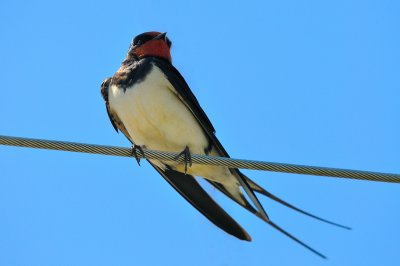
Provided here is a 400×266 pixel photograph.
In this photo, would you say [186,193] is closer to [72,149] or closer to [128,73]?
[128,73]

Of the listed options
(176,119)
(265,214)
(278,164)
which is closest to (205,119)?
(176,119)

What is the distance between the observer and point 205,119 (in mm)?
4832

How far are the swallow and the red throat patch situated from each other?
31 cm

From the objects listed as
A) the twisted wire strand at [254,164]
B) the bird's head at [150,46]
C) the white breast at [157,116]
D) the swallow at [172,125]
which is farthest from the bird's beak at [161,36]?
the twisted wire strand at [254,164]

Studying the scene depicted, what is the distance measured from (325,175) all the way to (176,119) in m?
1.63

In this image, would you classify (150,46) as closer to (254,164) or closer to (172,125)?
(172,125)

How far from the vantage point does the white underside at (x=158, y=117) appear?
4656 mm

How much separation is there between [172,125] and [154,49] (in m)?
0.87

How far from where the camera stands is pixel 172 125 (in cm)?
473

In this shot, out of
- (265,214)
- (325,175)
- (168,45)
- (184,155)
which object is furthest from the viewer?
(168,45)

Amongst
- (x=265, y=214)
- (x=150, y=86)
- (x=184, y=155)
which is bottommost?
(x=265, y=214)

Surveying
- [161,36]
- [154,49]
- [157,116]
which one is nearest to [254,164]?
[157,116]

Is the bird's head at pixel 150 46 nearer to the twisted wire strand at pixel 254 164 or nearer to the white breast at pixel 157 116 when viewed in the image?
the white breast at pixel 157 116

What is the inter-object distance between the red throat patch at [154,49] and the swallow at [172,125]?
310 mm
